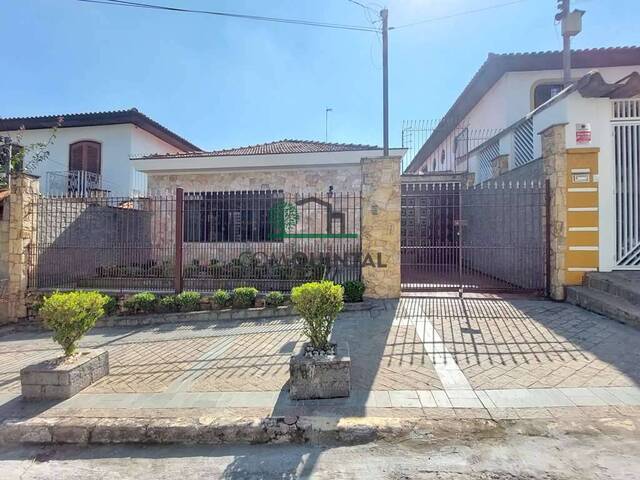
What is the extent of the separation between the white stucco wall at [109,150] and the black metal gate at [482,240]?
463 inches

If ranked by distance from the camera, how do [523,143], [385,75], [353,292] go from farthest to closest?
[523,143]
[385,75]
[353,292]

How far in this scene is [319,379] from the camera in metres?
3.86

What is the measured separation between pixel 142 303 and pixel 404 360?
236 inches

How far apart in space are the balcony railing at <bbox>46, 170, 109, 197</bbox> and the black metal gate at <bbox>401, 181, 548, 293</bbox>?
12.7m

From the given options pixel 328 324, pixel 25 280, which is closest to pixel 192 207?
pixel 25 280

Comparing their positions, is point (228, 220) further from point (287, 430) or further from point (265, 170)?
point (287, 430)

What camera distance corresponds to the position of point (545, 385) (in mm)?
4000

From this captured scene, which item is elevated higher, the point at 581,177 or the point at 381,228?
the point at 581,177

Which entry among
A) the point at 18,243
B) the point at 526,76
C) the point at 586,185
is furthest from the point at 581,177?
the point at 18,243

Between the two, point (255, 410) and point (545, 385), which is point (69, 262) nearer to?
point (255, 410)

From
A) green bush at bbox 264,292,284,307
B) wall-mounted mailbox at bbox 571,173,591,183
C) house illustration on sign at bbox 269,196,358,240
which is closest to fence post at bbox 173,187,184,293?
green bush at bbox 264,292,284,307

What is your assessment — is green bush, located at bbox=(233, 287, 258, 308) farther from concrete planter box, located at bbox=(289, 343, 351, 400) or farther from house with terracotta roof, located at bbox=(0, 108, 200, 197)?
house with terracotta roof, located at bbox=(0, 108, 200, 197)

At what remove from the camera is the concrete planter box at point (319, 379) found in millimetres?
3850

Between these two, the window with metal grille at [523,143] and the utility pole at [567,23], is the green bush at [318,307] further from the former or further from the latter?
the utility pole at [567,23]
